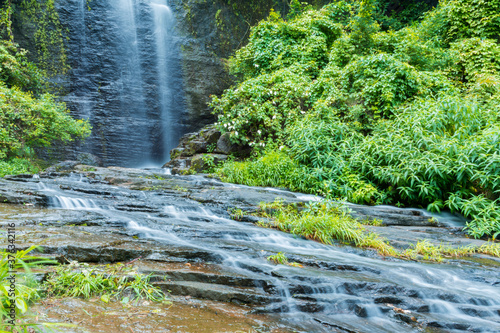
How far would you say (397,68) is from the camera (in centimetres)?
905

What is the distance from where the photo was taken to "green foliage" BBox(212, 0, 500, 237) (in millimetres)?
6672

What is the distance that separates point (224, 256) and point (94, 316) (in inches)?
66.7

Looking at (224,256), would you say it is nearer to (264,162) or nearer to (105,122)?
(264,162)

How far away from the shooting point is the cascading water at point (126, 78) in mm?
14992

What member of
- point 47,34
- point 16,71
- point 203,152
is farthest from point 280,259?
point 47,34

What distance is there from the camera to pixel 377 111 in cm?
906

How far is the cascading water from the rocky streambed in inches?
369

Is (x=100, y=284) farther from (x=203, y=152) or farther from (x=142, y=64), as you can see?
(x=142, y=64)

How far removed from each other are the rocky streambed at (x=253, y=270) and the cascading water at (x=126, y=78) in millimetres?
9370

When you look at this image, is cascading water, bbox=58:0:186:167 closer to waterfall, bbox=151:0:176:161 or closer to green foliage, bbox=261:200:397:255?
waterfall, bbox=151:0:176:161

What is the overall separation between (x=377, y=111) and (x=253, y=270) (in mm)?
7282

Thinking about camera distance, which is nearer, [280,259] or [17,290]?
[17,290]

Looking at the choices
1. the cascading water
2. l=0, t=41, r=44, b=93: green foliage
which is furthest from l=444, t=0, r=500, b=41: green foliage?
l=0, t=41, r=44, b=93: green foliage

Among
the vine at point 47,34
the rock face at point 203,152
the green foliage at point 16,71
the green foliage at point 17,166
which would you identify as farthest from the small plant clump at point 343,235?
the vine at point 47,34
